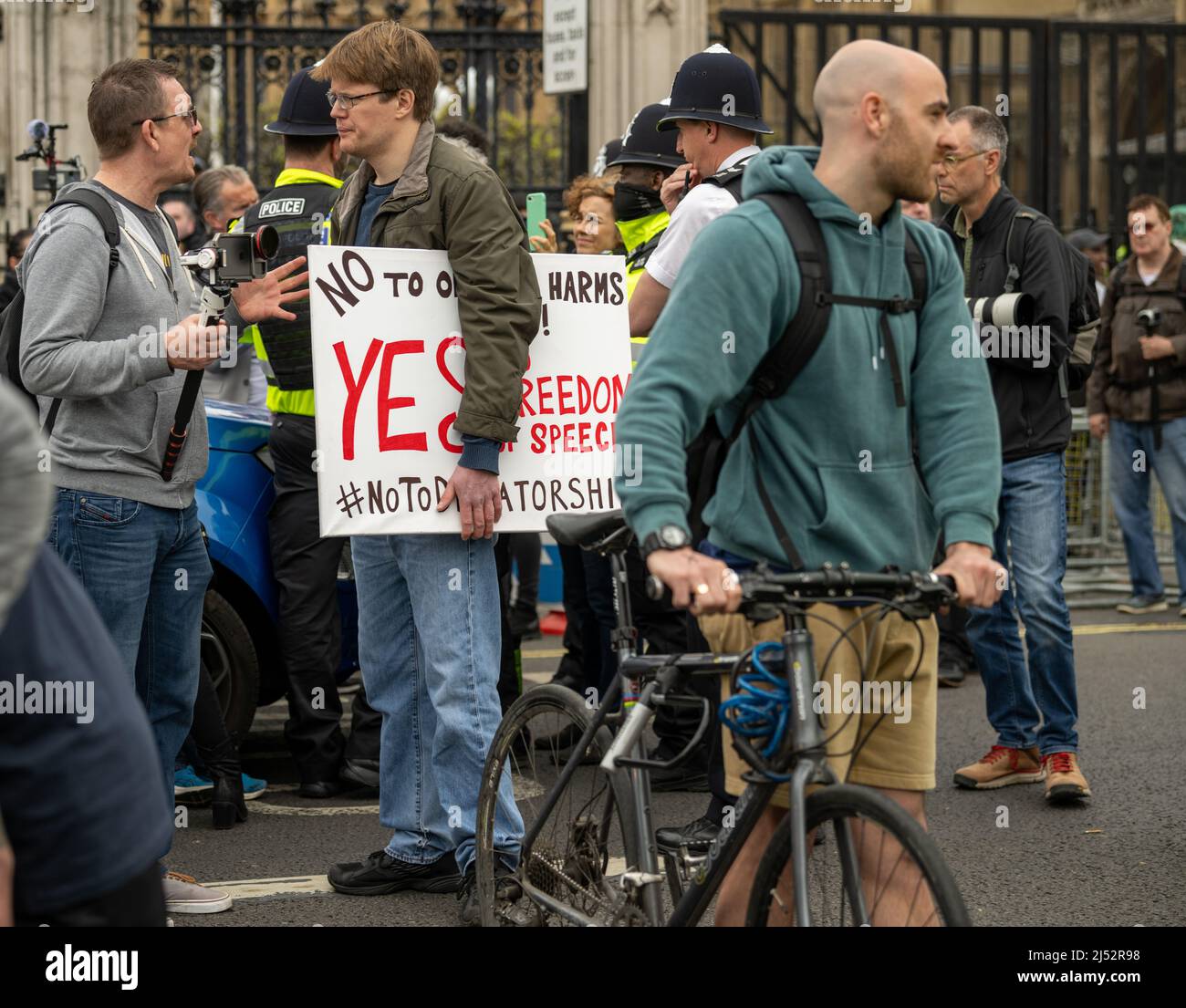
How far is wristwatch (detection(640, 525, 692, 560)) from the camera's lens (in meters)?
3.03

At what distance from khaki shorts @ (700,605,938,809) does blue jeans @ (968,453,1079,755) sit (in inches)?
110

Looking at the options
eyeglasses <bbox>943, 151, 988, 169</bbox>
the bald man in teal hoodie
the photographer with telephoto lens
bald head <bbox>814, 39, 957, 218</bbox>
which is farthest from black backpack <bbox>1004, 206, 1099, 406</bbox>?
the photographer with telephoto lens

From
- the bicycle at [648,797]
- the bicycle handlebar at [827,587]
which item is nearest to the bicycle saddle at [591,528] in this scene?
the bicycle at [648,797]

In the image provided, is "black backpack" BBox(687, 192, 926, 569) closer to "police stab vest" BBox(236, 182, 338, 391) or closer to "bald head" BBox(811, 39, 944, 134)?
"bald head" BBox(811, 39, 944, 134)

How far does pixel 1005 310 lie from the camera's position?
612 cm

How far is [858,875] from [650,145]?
4.16 metres

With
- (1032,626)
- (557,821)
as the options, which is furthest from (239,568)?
(1032,626)

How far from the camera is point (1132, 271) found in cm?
1041

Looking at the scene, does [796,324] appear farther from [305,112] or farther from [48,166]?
[48,166]

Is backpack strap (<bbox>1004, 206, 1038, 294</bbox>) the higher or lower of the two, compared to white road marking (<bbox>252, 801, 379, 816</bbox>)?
higher

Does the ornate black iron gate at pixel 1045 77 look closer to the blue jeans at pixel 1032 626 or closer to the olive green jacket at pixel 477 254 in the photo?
the blue jeans at pixel 1032 626

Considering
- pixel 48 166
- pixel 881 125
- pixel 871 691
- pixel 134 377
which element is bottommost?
pixel 871 691

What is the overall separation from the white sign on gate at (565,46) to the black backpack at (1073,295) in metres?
5.84

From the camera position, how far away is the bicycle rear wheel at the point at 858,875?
2.86 metres
